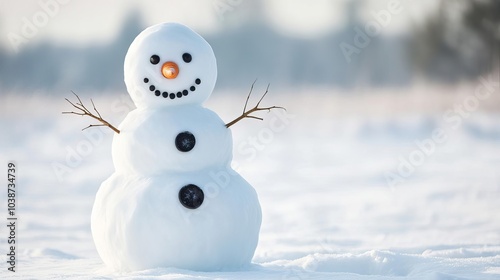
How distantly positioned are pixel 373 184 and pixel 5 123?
1108 cm

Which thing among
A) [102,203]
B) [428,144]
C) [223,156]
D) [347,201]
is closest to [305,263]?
[223,156]

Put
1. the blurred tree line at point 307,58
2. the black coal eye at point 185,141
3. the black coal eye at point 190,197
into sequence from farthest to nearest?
the blurred tree line at point 307,58, the black coal eye at point 185,141, the black coal eye at point 190,197

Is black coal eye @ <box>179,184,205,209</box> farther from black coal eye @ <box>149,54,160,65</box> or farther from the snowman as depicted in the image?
black coal eye @ <box>149,54,160,65</box>

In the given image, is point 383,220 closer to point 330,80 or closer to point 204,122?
point 204,122

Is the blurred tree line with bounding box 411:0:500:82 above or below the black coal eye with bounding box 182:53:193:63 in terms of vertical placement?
above

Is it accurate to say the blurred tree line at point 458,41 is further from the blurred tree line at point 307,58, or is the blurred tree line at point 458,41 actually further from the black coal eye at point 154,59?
the black coal eye at point 154,59

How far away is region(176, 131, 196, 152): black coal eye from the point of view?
5039 mm

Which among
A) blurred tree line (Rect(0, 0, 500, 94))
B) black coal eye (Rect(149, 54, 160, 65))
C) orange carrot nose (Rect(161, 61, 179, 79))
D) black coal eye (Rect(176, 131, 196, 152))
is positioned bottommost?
black coal eye (Rect(176, 131, 196, 152))

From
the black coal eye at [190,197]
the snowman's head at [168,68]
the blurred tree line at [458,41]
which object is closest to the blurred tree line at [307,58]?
the blurred tree line at [458,41]

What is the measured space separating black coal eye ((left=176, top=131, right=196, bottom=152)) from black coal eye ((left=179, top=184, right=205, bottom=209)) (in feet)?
0.85

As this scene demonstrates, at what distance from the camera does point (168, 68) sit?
511 centimetres

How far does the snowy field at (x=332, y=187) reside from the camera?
5652 millimetres

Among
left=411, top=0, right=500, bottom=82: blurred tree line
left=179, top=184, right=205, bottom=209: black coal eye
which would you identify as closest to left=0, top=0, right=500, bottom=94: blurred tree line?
left=411, top=0, right=500, bottom=82: blurred tree line

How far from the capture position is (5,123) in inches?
826
